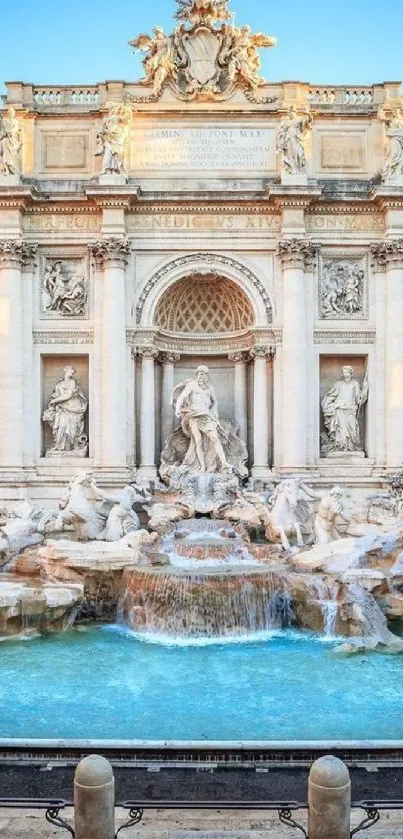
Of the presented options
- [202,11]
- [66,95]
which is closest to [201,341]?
[66,95]

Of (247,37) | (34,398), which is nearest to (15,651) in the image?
(34,398)

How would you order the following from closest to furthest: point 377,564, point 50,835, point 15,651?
point 50,835
point 15,651
point 377,564

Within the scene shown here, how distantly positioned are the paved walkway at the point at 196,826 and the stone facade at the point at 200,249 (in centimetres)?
1392

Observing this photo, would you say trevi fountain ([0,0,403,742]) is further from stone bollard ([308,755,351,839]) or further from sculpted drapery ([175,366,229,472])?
stone bollard ([308,755,351,839])

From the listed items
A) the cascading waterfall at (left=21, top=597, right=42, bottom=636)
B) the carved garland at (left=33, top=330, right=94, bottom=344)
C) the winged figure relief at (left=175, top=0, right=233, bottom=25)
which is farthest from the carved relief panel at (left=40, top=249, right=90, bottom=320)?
the cascading waterfall at (left=21, top=597, right=42, bottom=636)

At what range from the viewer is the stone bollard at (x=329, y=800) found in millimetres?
4473

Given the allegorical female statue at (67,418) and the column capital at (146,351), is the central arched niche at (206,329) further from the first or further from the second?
the allegorical female statue at (67,418)

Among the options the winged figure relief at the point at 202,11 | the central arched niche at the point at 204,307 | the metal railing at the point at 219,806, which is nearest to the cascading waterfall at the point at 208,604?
the metal railing at the point at 219,806

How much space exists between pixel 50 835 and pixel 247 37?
19674 millimetres

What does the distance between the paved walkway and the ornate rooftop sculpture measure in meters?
18.3

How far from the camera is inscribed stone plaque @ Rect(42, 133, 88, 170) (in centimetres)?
1997

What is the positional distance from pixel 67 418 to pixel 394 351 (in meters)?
8.80

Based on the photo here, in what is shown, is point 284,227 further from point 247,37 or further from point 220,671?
point 220,671

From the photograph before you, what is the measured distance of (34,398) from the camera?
19.9 meters
